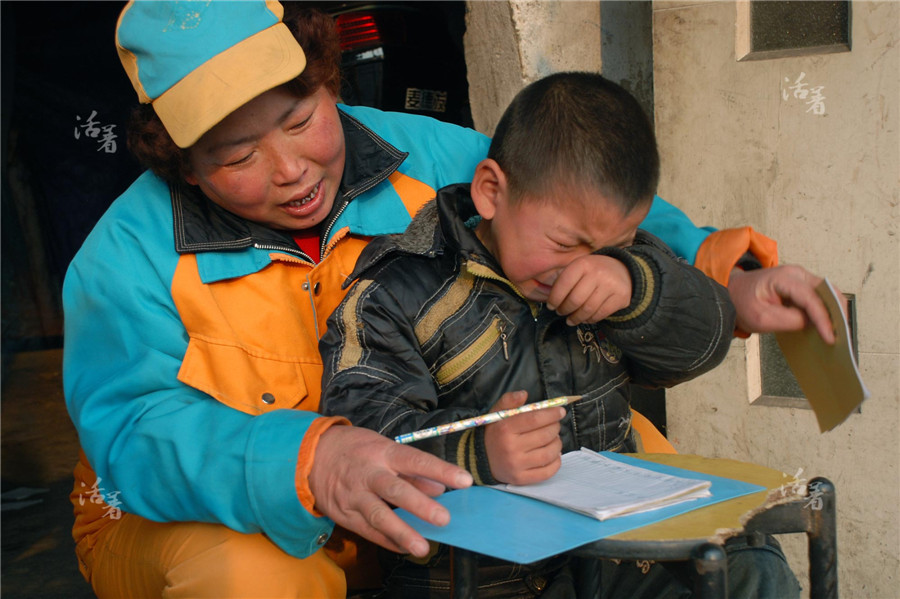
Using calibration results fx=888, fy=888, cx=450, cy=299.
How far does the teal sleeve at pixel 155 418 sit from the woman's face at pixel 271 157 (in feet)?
0.54

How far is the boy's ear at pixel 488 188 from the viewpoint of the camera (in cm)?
190

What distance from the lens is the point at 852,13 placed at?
257cm

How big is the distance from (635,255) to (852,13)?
54.5 inches

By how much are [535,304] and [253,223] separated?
0.64m

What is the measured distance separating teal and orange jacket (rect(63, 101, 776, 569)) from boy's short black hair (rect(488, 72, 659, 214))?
0.33 metres

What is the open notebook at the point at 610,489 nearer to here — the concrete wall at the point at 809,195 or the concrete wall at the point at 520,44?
the concrete wall at the point at 809,195

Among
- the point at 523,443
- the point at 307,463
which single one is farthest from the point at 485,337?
the point at 307,463

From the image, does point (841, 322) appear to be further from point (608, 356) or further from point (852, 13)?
point (852, 13)

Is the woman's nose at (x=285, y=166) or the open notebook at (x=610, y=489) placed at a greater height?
the woman's nose at (x=285, y=166)

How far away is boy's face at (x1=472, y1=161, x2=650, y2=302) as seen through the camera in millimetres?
1752

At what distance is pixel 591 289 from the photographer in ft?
5.35

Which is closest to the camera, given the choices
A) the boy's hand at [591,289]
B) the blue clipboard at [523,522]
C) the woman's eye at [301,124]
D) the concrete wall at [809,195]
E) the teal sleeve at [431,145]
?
the blue clipboard at [523,522]

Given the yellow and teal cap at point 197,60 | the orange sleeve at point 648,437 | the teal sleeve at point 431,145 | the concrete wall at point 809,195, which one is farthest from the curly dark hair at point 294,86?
the concrete wall at point 809,195

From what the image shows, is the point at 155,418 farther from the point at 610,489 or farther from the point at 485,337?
the point at 610,489
